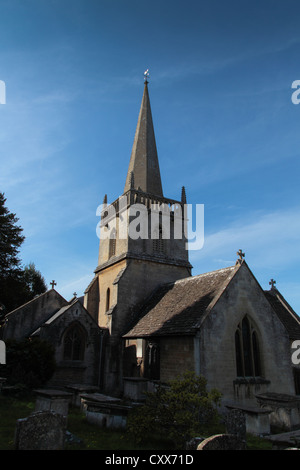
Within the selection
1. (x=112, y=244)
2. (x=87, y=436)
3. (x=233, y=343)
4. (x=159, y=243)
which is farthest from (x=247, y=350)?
(x=112, y=244)

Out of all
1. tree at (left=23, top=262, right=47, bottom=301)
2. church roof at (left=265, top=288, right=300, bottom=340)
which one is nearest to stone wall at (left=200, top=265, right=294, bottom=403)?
church roof at (left=265, top=288, right=300, bottom=340)

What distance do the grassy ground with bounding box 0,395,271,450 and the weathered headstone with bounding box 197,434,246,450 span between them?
2.88 metres

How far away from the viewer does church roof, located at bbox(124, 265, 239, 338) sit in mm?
16062

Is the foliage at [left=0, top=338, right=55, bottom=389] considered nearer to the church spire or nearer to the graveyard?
the graveyard

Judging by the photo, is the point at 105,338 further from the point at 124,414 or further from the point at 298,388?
the point at 298,388

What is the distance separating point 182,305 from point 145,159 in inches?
579

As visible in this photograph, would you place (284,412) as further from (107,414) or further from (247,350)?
(107,414)

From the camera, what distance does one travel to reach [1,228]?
25.3 meters

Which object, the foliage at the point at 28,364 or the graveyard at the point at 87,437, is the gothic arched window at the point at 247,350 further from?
the foliage at the point at 28,364

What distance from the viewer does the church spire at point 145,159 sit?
27.3m

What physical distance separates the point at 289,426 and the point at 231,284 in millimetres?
6587

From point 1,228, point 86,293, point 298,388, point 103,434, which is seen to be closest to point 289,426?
point 298,388

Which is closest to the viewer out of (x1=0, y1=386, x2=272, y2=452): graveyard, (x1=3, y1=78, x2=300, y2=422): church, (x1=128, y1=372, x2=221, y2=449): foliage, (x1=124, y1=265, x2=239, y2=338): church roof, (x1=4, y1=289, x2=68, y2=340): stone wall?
(x1=0, y1=386, x2=272, y2=452): graveyard

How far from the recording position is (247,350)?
1658 cm
